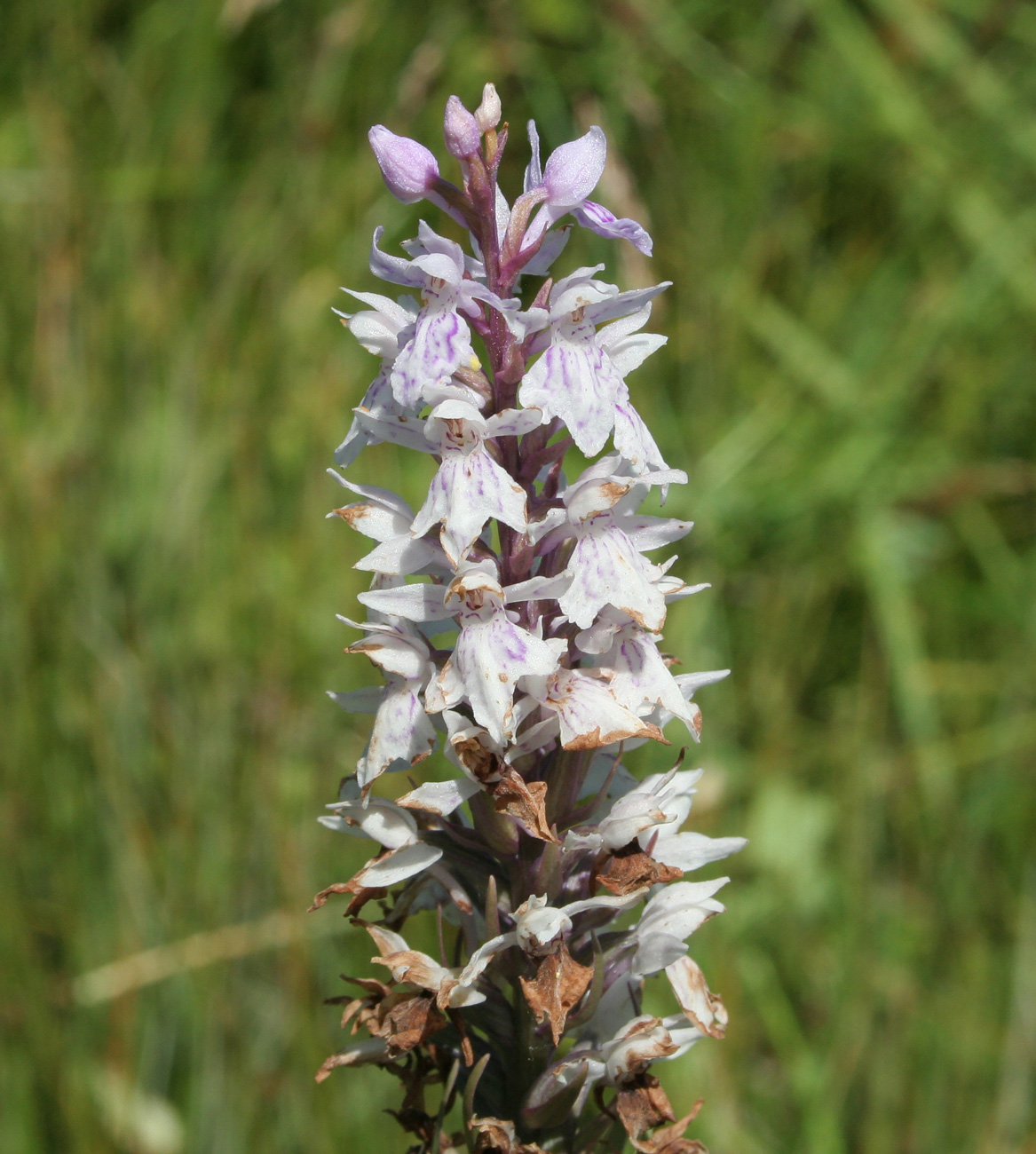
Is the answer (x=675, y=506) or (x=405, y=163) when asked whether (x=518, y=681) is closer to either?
(x=405, y=163)

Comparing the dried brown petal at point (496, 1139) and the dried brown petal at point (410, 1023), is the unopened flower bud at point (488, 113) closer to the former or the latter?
the dried brown petal at point (410, 1023)

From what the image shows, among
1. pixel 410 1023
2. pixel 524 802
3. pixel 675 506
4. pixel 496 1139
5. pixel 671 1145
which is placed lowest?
pixel 671 1145

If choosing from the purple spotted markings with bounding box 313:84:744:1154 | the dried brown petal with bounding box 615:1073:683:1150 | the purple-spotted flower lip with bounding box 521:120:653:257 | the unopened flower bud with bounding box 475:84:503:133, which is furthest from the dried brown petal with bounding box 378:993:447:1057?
the unopened flower bud with bounding box 475:84:503:133

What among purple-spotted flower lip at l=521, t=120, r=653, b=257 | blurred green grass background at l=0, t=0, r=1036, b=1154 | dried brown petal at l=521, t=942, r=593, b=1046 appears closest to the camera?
dried brown petal at l=521, t=942, r=593, b=1046

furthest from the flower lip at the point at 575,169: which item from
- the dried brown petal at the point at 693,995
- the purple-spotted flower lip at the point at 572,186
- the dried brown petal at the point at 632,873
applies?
the dried brown petal at the point at 693,995

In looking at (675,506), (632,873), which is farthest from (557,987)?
(675,506)

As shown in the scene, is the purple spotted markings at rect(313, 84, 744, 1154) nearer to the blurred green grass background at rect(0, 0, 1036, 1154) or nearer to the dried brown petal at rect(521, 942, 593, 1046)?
the dried brown petal at rect(521, 942, 593, 1046)
